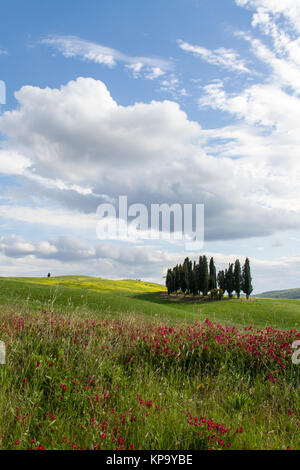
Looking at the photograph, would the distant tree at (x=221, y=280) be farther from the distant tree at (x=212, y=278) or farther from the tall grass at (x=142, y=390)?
the tall grass at (x=142, y=390)

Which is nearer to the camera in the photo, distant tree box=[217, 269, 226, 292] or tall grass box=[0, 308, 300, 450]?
tall grass box=[0, 308, 300, 450]

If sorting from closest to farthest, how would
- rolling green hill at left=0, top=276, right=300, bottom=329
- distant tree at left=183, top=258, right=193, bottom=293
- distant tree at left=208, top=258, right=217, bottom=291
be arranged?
rolling green hill at left=0, top=276, right=300, bottom=329 < distant tree at left=208, top=258, right=217, bottom=291 < distant tree at left=183, top=258, right=193, bottom=293

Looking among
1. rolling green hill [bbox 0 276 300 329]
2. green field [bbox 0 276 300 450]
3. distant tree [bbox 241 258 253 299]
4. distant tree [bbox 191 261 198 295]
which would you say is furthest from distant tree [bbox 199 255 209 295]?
green field [bbox 0 276 300 450]

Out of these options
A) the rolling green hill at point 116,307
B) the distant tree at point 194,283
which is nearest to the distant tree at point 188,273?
the distant tree at point 194,283

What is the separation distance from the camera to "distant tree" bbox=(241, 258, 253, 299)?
61750 millimetres

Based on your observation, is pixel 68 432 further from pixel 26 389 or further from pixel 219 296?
pixel 219 296

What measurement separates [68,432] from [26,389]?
1473 millimetres

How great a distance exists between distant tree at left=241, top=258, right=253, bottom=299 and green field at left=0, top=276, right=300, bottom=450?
54467 mm

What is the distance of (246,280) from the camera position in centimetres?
6228

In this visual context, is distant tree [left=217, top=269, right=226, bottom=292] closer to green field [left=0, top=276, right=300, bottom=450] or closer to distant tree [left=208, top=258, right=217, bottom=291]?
distant tree [left=208, top=258, right=217, bottom=291]
